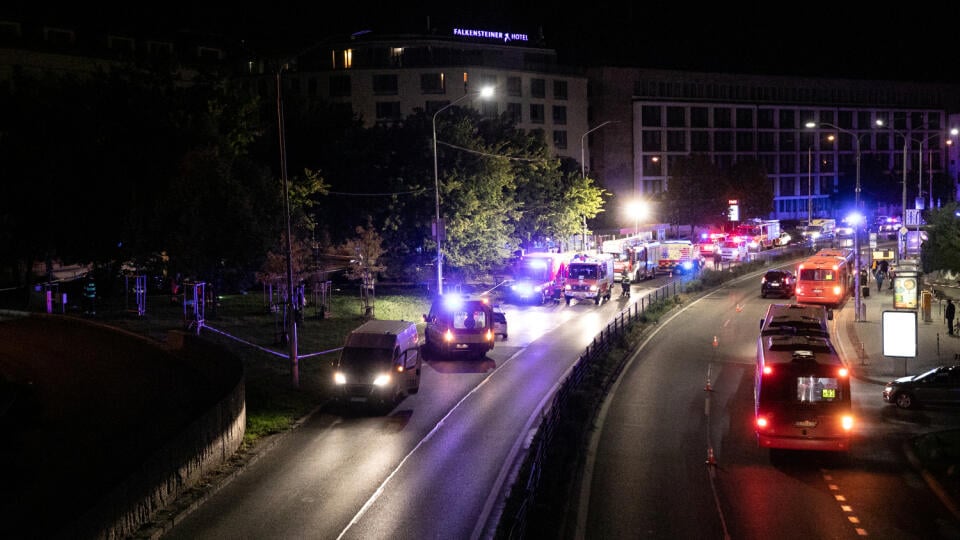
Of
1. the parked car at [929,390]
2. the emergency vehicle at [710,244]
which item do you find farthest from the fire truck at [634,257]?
the parked car at [929,390]

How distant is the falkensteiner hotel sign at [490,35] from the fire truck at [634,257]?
34377 mm

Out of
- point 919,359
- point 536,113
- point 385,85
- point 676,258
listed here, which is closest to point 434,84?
point 385,85

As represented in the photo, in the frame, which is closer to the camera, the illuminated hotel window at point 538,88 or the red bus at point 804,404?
the red bus at point 804,404

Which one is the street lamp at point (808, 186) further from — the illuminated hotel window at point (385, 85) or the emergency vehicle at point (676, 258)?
the illuminated hotel window at point (385, 85)

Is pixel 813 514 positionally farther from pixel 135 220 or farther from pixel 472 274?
pixel 472 274

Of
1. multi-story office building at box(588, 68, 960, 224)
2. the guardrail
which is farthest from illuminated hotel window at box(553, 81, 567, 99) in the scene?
the guardrail

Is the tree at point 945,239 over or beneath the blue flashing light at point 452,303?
over

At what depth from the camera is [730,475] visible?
2216cm

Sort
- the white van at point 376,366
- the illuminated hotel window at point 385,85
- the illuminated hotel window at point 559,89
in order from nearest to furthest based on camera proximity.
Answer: the white van at point 376,366, the illuminated hotel window at point 385,85, the illuminated hotel window at point 559,89

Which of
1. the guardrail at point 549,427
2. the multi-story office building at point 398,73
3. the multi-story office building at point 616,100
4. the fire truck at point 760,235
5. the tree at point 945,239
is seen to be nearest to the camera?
the guardrail at point 549,427

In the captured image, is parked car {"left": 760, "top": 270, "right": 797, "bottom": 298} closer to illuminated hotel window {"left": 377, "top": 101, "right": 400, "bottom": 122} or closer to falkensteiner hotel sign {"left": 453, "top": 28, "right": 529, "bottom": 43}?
illuminated hotel window {"left": 377, "top": 101, "right": 400, "bottom": 122}

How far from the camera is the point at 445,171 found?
186 feet

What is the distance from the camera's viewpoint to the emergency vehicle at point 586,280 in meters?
56.2

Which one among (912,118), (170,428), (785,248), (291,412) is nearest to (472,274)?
(291,412)
